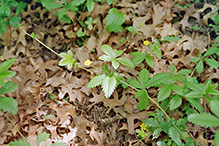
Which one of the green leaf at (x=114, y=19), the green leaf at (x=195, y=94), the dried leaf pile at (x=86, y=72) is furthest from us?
the green leaf at (x=114, y=19)

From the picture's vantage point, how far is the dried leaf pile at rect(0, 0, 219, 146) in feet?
6.16

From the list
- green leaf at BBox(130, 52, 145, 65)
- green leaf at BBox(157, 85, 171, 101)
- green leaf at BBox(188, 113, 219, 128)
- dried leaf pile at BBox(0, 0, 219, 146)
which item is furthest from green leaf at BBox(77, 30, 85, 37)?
green leaf at BBox(188, 113, 219, 128)

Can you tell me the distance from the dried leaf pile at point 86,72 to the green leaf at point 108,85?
0.56m

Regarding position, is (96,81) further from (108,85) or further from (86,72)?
(86,72)

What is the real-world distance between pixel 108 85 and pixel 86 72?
0.82 metres

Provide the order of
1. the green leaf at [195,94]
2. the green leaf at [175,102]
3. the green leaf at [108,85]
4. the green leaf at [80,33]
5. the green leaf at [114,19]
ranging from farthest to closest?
the green leaf at [80,33] → the green leaf at [114,19] → the green leaf at [175,102] → the green leaf at [195,94] → the green leaf at [108,85]

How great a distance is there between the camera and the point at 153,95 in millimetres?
1939

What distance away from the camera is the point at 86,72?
7.22ft

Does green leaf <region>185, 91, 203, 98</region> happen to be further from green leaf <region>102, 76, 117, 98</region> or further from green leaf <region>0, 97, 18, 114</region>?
green leaf <region>0, 97, 18, 114</region>

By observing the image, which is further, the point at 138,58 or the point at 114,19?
the point at 114,19

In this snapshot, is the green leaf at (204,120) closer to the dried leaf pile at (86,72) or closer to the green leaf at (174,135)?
the green leaf at (174,135)

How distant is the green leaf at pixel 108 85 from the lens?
56.0 inches

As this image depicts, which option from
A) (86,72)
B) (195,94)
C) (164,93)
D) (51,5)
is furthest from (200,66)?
(51,5)

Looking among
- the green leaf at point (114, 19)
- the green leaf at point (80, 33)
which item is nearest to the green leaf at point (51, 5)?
the green leaf at point (80, 33)
